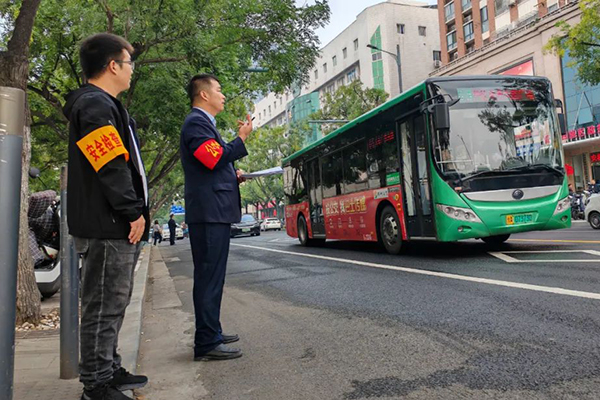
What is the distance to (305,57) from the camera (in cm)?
1168

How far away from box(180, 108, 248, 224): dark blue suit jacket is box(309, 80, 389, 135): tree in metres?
29.9

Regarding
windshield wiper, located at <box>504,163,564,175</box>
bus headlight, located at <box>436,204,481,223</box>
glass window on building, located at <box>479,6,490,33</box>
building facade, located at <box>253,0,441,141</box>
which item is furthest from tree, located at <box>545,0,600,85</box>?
building facade, located at <box>253,0,441,141</box>

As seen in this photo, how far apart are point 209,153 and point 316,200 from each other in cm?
1048

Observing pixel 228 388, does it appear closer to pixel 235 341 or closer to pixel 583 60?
pixel 235 341

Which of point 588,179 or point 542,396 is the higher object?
point 588,179

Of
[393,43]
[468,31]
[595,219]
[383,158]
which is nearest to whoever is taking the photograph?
[383,158]

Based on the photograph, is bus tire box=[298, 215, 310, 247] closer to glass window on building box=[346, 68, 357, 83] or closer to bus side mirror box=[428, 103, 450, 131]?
bus side mirror box=[428, 103, 450, 131]

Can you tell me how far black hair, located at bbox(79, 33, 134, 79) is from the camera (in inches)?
108

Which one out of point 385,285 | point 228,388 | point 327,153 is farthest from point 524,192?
point 228,388

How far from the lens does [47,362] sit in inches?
140

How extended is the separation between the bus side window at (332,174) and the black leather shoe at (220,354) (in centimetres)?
866

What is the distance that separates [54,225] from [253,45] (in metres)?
6.11

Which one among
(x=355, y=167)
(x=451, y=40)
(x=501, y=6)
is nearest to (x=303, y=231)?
(x=355, y=167)

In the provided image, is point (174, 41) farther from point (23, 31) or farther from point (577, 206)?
point (577, 206)
